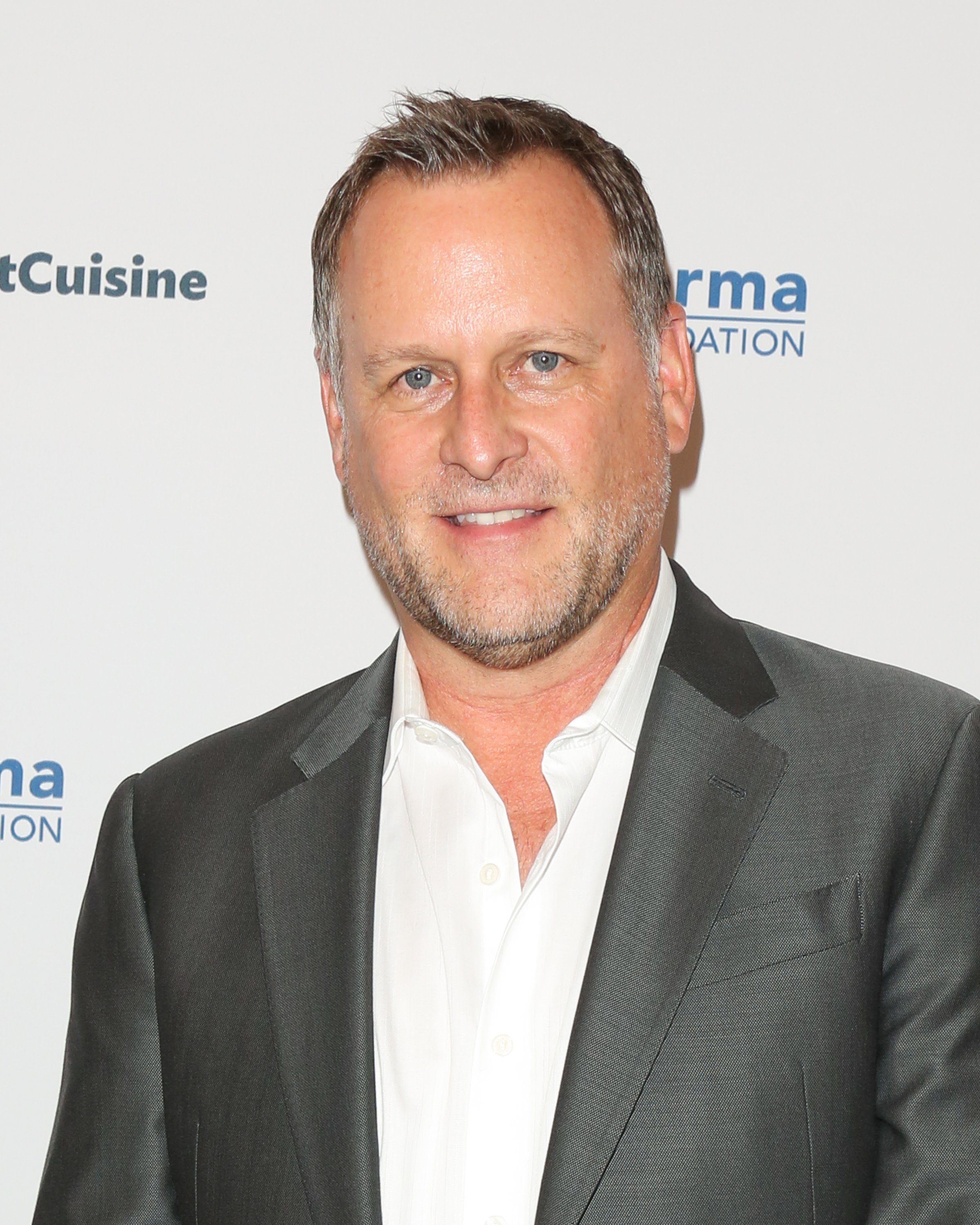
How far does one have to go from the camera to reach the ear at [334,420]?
2047 millimetres

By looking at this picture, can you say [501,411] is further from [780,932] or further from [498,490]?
[780,932]

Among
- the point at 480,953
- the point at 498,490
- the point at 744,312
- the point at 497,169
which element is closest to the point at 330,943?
the point at 480,953

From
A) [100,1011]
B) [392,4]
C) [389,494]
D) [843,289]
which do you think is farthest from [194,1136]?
[392,4]

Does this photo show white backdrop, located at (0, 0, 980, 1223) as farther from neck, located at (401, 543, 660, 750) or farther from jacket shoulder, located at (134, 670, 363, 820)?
neck, located at (401, 543, 660, 750)

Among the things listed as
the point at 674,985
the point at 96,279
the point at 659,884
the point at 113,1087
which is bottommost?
the point at 113,1087

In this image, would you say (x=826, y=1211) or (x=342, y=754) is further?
(x=342, y=754)

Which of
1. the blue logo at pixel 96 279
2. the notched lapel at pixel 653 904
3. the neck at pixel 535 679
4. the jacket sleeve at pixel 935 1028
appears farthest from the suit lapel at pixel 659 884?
the blue logo at pixel 96 279

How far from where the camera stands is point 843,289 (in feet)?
7.57

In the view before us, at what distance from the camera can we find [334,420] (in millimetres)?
2092

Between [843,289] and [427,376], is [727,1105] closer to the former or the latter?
[427,376]

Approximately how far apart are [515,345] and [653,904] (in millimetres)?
730

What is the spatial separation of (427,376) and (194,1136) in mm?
1062

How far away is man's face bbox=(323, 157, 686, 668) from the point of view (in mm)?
1804

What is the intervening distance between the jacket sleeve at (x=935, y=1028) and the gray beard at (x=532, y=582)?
1.64ft
